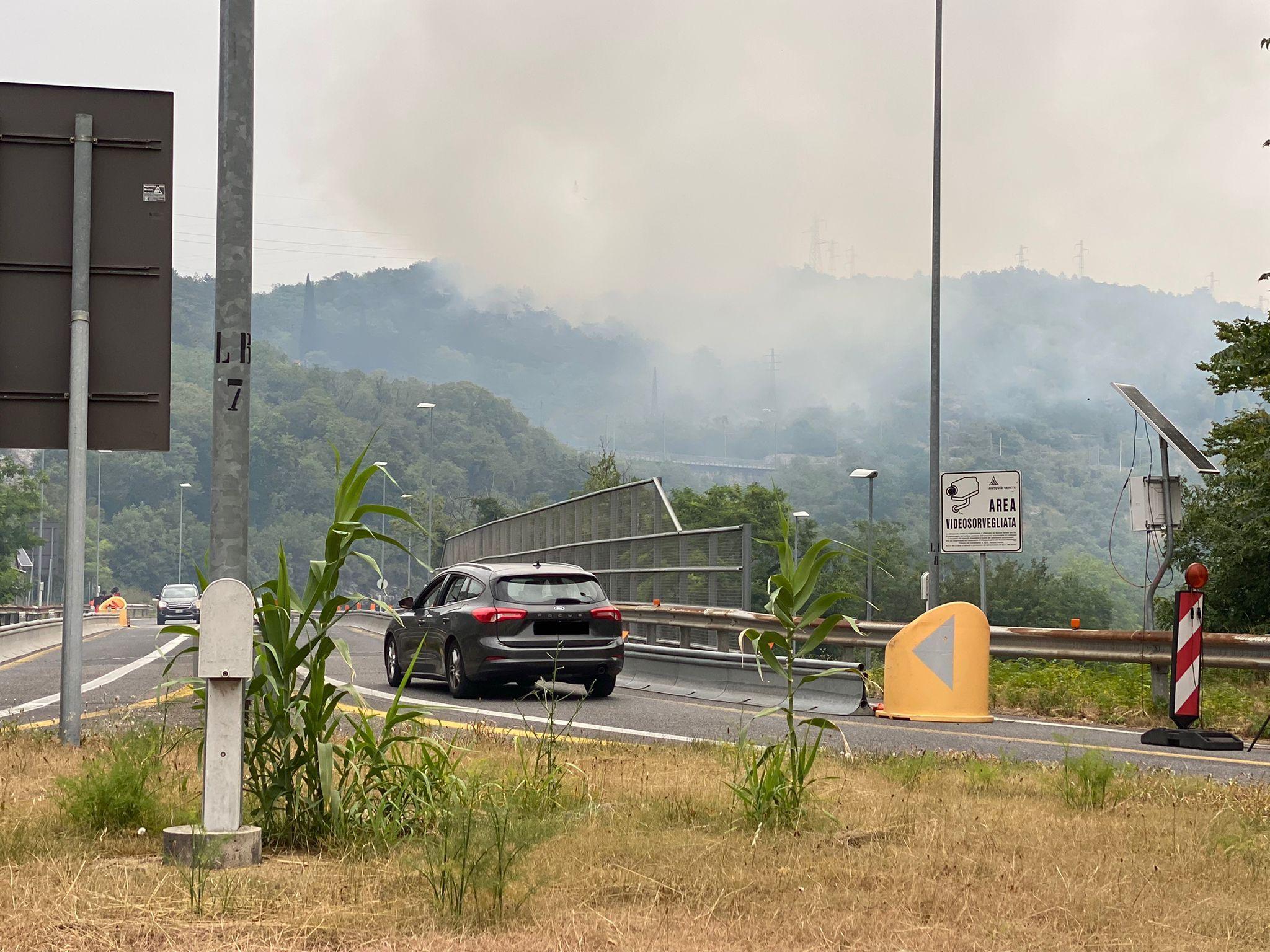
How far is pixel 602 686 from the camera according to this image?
16.9 m

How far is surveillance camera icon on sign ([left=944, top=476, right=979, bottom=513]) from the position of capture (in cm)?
1962

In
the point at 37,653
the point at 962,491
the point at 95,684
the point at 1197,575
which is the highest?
the point at 962,491

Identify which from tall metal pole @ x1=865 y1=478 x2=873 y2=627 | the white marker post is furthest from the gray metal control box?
tall metal pole @ x1=865 y1=478 x2=873 y2=627

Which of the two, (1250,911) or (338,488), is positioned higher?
(338,488)

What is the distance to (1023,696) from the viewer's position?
15.6 m

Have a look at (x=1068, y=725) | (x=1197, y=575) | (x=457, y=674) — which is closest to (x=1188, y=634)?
(x=1197, y=575)

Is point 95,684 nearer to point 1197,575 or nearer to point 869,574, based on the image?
point 1197,575

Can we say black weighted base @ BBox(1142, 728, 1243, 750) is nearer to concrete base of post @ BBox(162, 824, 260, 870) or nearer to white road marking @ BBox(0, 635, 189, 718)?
white road marking @ BBox(0, 635, 189, 718)

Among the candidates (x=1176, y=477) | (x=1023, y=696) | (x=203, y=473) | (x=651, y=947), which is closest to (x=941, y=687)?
(x=1023, y=696)

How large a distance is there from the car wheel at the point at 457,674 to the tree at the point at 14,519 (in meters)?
89.1

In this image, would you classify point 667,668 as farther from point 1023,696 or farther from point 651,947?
point 651,947

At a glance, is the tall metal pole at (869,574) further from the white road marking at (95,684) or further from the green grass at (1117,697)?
the white road marking at (95,684)

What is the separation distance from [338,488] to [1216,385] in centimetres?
2992

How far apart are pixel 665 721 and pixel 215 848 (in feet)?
28.0
